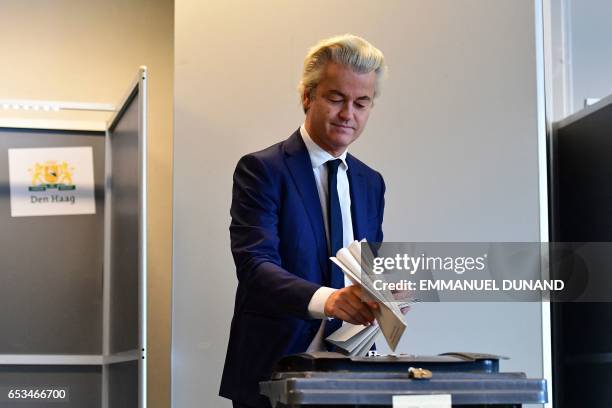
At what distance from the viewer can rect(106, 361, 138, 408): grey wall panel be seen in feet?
10.1

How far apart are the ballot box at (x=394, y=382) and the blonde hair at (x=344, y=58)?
85cm

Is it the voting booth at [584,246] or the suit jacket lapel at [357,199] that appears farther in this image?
the voting booth at [584,246]

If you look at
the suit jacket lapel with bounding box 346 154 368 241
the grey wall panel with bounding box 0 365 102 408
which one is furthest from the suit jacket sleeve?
the grey wall panel with bounding box 0 365 102 408

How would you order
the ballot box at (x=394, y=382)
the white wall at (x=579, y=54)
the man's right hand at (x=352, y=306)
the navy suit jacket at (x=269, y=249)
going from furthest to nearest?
the white wall at (x=579, y=54)
the navy suit jacket at (x=269, y=249)
the man's right hand at (x=352, y=306)
the ballot box at (x=394, y=382)

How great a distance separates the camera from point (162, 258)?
13.5 ft

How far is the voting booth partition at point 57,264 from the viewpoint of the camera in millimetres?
3871

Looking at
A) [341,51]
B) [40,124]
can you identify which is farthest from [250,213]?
[40,124]

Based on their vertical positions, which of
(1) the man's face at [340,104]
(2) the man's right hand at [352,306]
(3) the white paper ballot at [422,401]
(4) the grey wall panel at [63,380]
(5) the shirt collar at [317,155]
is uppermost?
(1) the man's face at [340,104]

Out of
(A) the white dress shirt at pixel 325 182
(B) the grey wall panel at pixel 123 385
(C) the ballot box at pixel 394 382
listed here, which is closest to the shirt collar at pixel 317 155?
(A) the white dress shirt at pixel 325 182

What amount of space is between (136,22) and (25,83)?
560 millimetres

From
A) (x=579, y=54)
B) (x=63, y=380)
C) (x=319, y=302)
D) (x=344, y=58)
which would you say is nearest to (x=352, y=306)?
(x=319, y=302)

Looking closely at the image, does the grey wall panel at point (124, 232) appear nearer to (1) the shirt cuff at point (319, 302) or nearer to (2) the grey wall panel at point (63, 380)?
(2) the grey wall panel at point (63, 380)

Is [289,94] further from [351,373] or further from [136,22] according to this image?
[351,373]

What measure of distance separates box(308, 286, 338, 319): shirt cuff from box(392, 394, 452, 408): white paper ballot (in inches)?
13.6
